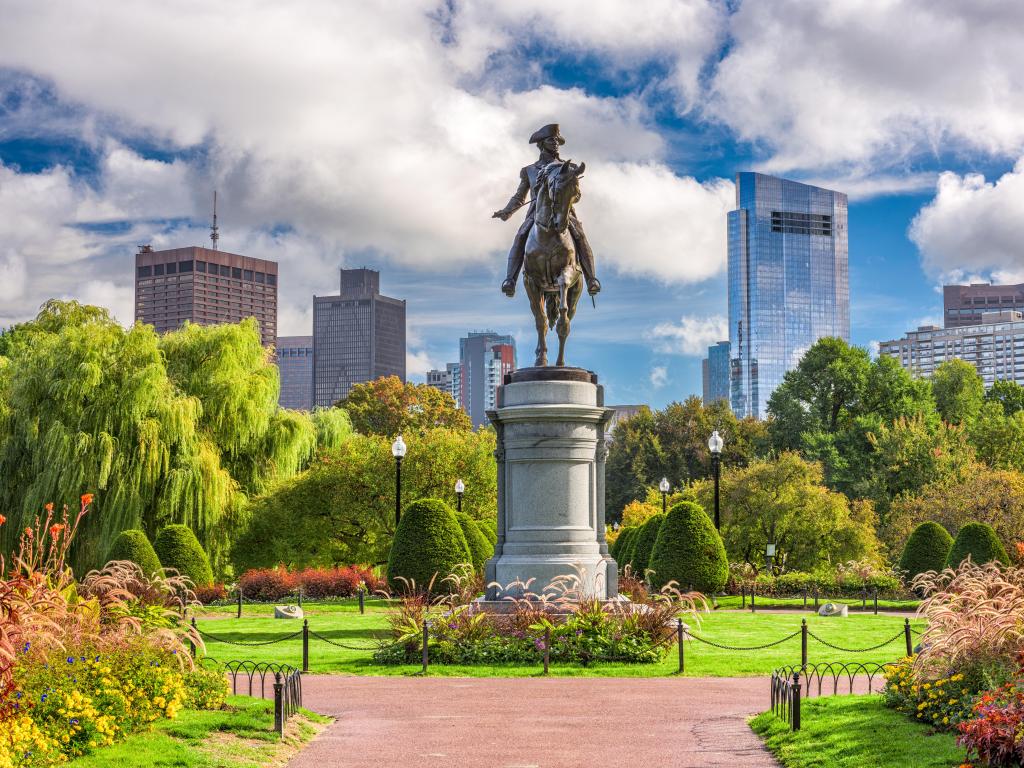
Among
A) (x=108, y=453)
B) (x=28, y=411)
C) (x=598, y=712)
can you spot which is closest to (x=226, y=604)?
(x=108, y=453)

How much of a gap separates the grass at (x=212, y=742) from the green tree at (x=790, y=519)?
33.2m

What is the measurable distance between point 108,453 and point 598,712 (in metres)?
24.5

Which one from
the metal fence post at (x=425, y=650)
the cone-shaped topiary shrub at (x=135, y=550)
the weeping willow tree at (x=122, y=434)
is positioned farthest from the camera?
the weeping willow tree at (x=122, y=434)

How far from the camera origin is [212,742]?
11.1 m

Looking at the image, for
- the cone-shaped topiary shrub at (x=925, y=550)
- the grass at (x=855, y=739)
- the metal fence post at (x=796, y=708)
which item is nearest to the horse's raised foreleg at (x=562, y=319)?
the grass at (x=855, y=739)

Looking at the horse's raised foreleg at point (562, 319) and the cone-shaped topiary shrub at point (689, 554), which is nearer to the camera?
the horse's raised foreleg at point (562, 319)

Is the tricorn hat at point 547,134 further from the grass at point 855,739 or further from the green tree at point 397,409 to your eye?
the green tree at point 397,409

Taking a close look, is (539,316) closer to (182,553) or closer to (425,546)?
(425,546)

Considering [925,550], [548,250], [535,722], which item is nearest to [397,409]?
[925,550]

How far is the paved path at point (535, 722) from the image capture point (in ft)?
36.6

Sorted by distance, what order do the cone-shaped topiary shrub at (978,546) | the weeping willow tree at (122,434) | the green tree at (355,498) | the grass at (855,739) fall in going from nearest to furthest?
the grass at (855,739) → the cone-shaped topiary shrub at (978,546) → the weeping willow tree at (122,434) → the green tree at (355,498)

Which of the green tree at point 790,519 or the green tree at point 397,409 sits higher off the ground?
the green tree at point 397,409

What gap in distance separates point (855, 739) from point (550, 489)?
10.3 metres

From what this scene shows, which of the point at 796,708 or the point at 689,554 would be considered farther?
the point at 689,554
